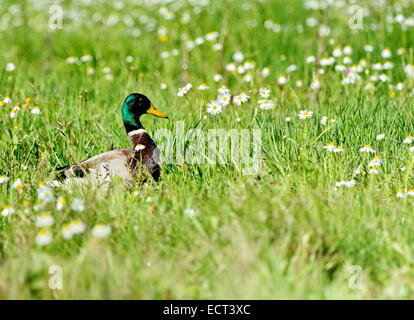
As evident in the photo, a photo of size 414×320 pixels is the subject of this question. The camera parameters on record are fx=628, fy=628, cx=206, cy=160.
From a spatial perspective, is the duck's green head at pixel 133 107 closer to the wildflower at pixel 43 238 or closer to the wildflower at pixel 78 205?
the wildflower at pixel 78 205

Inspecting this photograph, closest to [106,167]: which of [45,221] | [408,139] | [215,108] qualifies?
[215,108]

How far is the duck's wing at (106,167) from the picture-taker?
12.3 ft

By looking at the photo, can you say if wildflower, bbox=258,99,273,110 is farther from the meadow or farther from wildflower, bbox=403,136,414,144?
wildflower, bbox=403,136,414,144

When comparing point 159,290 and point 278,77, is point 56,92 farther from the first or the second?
point 159,290

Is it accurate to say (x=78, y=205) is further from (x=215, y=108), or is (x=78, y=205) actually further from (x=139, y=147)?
(x=215, y=108)

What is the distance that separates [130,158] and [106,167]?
0.69 feet

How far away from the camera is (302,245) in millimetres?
2723

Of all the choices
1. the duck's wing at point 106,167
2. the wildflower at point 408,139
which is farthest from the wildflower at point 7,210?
the wildflower at point 408,139

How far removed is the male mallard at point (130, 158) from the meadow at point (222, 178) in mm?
96

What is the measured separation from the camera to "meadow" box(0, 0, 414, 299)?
2637 millimetres

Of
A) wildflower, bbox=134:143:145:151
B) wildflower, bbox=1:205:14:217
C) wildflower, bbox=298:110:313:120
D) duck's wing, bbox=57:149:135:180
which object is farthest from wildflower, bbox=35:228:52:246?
wildflower, bbox=298:110:313:120

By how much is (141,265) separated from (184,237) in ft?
0.85

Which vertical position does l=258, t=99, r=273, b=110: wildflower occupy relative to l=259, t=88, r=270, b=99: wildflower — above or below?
below
